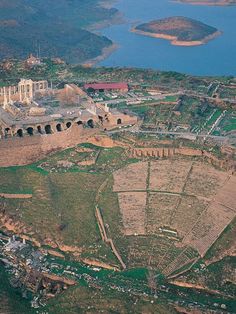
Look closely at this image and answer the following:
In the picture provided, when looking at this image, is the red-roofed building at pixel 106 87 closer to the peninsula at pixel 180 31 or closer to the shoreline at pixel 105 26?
the shoreline at pixel 105 26

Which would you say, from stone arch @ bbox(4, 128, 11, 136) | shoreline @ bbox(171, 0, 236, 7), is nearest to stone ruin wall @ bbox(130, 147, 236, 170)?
stone arch @ bbox(4, 128, 11, 136)

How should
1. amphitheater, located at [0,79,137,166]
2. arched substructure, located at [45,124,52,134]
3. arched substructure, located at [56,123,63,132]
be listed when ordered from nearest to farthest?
amphitheater, located at [0,79,137,166], arched substructure, located at [45,124,52,134], arched substructure, located at [56,123,63,132]

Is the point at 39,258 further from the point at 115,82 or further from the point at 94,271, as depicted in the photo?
the point at 115,82

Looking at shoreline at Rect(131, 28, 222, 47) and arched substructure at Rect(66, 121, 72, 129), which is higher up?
arched substructure at Rect(66, 121, 72, 129)

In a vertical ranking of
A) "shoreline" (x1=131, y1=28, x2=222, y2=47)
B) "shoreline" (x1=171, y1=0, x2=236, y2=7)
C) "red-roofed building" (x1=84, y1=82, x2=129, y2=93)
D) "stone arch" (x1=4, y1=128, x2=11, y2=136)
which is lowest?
"shoreline" (x1=171, y1=0, x2=236, y2=7)

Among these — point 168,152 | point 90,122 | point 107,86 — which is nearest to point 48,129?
point 90,122

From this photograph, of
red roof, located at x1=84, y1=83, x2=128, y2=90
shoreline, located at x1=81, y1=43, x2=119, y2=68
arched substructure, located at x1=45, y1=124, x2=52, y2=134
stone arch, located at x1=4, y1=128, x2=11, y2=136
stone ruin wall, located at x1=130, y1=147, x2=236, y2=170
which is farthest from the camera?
shoreline, located at x1=81, y1=43, x2=119, y2=68

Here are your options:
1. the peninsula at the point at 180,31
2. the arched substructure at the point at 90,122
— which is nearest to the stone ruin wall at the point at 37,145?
the arched substructure at the point at 90,122

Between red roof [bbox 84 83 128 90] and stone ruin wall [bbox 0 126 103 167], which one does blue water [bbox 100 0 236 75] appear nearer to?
red roof [bbox 84 83 128 90]
